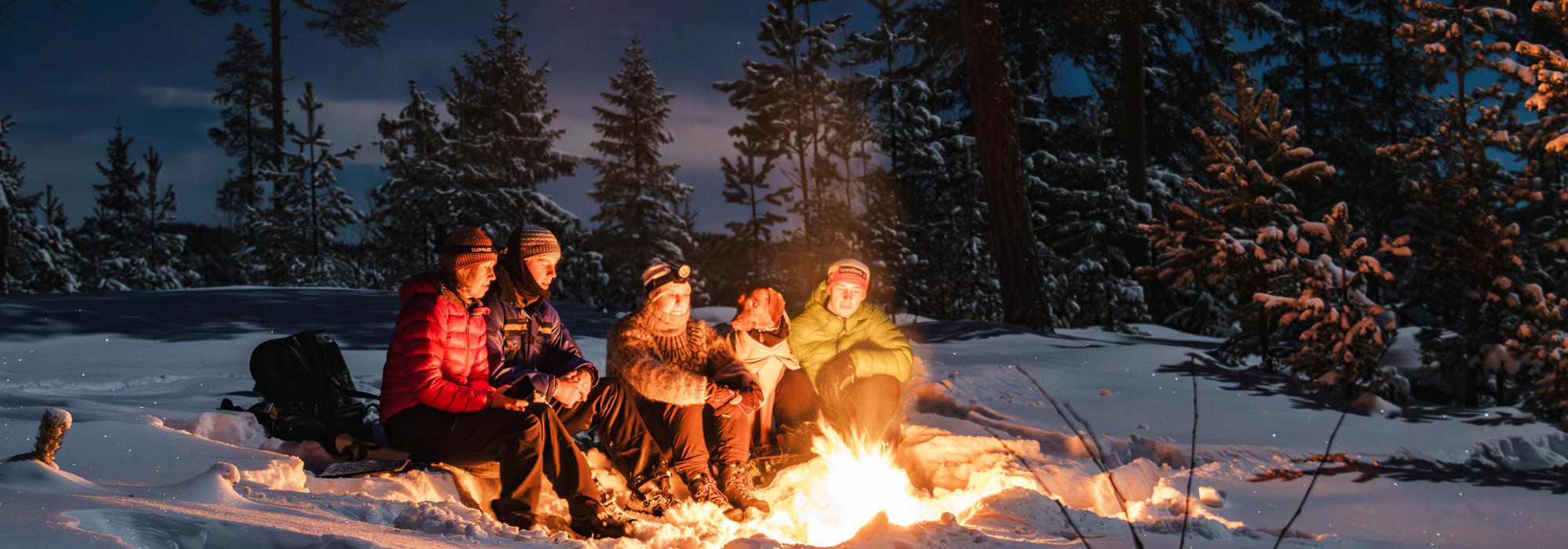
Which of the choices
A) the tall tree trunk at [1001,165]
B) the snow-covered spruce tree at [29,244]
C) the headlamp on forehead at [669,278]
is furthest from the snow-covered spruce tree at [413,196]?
the headlamp on forehead at [669,278]

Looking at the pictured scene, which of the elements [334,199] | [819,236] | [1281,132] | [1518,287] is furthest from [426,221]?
[1518,287]

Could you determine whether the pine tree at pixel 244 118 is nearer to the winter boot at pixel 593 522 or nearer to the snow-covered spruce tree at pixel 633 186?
the snow-covered spruce tree at pixel 633 186

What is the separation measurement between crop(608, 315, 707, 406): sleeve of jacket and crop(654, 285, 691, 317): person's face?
0.56 feet

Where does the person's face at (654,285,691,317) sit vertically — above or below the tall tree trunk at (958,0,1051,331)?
below

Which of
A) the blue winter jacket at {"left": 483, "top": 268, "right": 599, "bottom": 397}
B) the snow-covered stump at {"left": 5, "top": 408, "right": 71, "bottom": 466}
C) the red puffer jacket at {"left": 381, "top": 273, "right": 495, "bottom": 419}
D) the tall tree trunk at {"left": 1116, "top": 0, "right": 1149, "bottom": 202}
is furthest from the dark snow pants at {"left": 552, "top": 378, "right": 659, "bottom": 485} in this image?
the tall tree trunk at {"left": 1116, "top": 0, "right": 1149, "bottom": 202}

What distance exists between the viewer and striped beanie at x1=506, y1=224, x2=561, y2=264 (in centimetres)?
426

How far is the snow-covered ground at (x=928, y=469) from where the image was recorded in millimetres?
2715

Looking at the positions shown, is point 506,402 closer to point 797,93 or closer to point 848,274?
point 848,274

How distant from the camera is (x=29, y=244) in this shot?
23062 millimetres

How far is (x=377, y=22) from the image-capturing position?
71.5 ft

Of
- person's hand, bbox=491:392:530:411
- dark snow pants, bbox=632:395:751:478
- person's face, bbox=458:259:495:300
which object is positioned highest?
person's face, bbox=458:259:495:300

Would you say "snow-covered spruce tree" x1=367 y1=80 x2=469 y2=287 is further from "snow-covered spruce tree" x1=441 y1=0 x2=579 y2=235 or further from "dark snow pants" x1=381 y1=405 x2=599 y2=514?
"dark snow pants" x1=381 y1=405 x2=599 y2=514

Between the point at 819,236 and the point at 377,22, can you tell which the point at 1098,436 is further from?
the point at 377,22

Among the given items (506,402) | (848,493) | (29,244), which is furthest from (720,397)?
(29,244)
